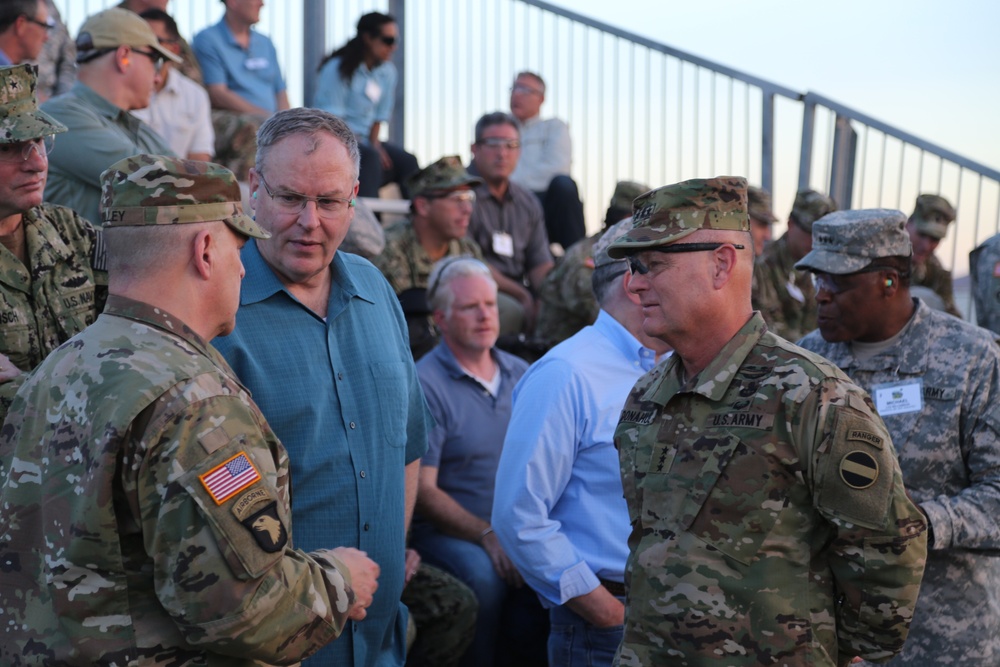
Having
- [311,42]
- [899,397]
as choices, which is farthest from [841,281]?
[311,42]

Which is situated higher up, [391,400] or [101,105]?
[101,105]

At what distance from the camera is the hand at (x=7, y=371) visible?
2877 millimetres

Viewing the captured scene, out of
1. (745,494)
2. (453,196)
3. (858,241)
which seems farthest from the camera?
(453,196)

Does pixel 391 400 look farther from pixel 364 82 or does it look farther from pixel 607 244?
pixel 364 82

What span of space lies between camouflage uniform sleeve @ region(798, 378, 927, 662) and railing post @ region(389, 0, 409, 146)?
7.28 meters

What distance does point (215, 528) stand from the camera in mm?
1974

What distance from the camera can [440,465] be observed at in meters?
4.96

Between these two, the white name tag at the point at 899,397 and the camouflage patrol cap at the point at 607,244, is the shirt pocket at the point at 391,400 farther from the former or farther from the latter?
the white name tag at the point at 899,397

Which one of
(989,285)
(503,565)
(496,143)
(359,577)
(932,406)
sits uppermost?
(496,143)

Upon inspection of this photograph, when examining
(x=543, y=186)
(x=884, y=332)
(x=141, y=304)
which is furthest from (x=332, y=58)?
(x=141, y=304)

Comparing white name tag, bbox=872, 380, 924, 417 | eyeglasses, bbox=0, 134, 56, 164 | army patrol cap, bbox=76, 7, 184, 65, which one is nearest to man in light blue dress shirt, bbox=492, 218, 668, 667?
white name tag, bbox=872, 380, 924, 417

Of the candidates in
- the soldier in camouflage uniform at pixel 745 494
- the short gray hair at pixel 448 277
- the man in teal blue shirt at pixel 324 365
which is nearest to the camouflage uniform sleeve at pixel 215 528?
the man in teal blue shirt at pixel 324 365

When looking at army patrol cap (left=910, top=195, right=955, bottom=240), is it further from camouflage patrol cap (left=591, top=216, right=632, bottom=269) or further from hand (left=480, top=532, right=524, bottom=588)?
camouflage patrol cap (left=591, top=216, right=632, bottom=269)

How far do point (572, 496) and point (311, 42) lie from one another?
254 inches
